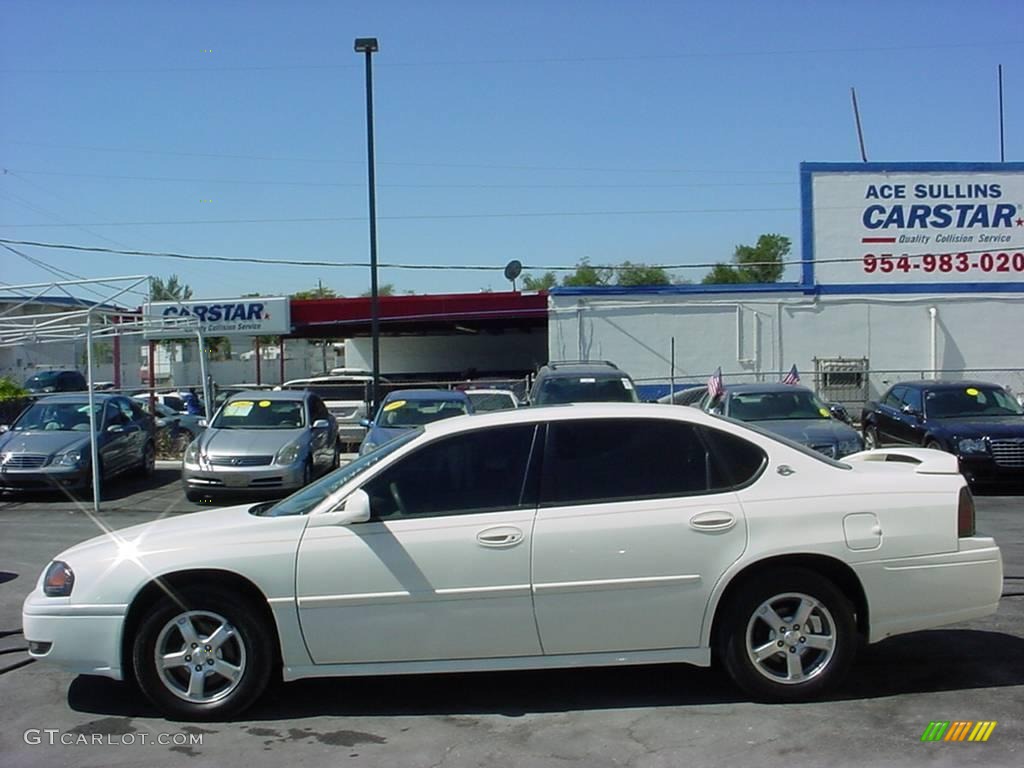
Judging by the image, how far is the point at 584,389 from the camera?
52.3 feet

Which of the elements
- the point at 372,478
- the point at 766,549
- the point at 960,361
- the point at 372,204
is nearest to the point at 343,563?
the point at 372,478

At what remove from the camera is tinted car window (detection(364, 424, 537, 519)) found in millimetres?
5379

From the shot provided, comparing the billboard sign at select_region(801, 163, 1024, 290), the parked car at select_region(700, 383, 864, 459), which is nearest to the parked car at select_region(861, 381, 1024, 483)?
the parked car at select_region(700, 383, 864, 459)

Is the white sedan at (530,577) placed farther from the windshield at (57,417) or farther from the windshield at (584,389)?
the windshield at (57,417)

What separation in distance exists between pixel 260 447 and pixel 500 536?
958cm

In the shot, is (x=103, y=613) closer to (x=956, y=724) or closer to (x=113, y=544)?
(x=113, y=544)

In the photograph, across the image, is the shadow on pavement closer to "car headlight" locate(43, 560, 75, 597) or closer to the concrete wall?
"car headlight" locate(43, 560, 75, 597)

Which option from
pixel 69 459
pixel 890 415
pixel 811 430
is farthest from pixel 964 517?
pixel 69 459

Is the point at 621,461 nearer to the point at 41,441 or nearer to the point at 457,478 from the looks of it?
the point at 457,478

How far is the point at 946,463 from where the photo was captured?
591cm

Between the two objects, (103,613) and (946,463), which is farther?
(946,463)

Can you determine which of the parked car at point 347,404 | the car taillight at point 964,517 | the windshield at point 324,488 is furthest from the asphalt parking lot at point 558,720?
the parked car at point 347,404

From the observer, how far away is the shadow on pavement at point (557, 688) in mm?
5453

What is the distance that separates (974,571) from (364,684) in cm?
346
